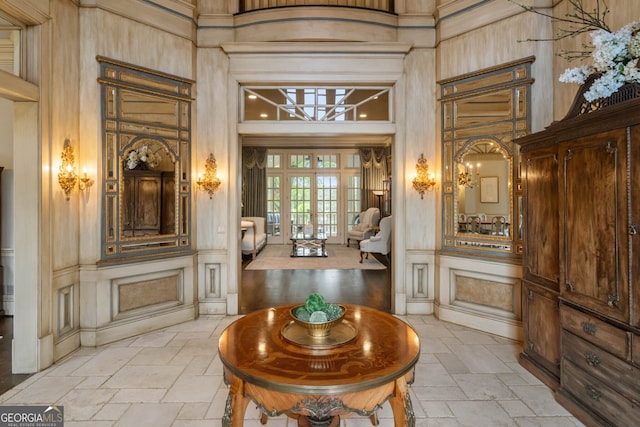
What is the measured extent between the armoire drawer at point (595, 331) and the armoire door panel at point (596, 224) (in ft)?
0.32

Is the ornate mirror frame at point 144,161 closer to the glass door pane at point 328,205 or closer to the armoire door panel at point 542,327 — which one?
the armoire door panel at point 542,327

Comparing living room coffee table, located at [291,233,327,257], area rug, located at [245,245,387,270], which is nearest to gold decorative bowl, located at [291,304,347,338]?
area rug, located at [245,245,387,270]

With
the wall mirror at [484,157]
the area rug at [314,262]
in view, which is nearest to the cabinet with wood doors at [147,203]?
the wall mirror at [484,157]

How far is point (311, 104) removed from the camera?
16.0ft

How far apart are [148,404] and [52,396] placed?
Answer: 0.86 meters

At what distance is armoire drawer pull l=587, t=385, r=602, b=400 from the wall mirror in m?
1.78

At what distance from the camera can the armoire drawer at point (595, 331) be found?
218 cm

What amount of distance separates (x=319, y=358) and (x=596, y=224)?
212 centimetres

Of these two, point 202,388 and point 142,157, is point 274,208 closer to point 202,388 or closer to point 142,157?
point 142,157

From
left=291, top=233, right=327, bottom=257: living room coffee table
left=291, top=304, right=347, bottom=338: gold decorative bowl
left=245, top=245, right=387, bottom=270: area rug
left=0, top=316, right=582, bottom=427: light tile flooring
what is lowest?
left=0, top=316, right=582, bottom=427: light tile flooring

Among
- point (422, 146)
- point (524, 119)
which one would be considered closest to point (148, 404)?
point (422, 146)

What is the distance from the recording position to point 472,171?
4398mm

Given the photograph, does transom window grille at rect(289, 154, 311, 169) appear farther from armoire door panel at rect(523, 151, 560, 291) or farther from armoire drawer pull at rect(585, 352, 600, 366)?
armoire drawer pull at rect(585, 352, 600, 366)

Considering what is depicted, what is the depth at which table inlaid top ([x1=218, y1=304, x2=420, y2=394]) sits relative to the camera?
1612 mm
